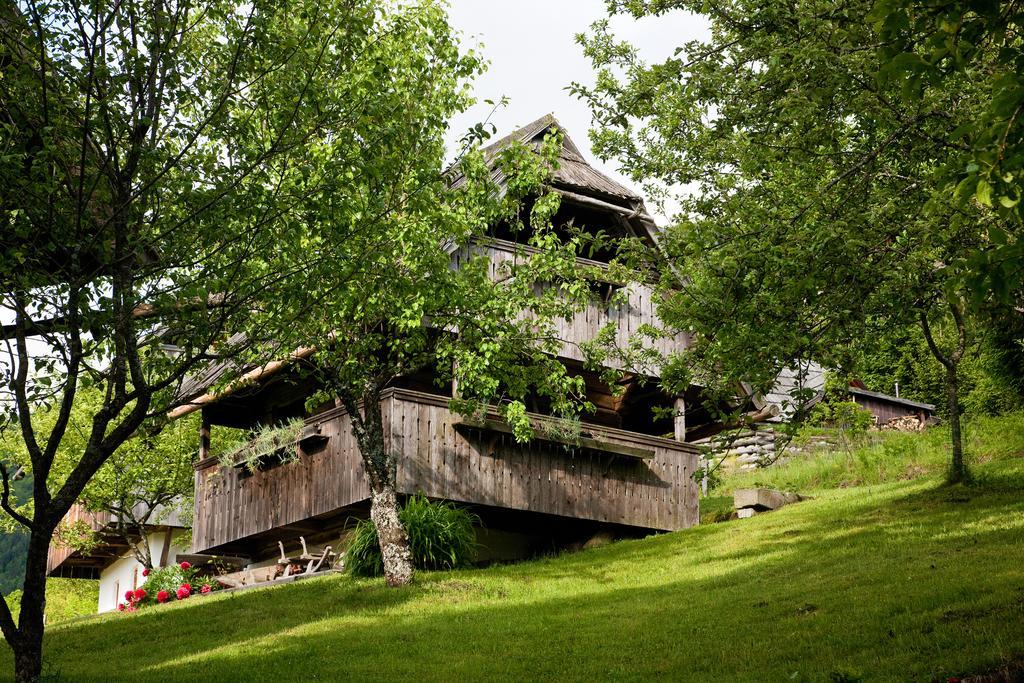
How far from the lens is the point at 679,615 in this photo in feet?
45.1

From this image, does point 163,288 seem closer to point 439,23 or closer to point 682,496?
point 439,23

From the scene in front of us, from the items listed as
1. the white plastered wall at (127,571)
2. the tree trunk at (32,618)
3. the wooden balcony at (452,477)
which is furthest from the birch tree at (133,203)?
the white plastered wall at (127,571)

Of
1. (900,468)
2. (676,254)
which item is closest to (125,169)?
(676,254)

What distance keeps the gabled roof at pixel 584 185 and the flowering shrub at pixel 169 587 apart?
9981mm

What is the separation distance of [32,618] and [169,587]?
523 inches

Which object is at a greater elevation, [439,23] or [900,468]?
[439,23]

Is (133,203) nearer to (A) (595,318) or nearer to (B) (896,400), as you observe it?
(A) (595,318)

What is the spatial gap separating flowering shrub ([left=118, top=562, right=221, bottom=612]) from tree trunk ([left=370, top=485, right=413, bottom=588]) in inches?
217

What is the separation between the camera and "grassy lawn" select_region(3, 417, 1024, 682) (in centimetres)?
1063

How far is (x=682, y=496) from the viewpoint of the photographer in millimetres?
23562

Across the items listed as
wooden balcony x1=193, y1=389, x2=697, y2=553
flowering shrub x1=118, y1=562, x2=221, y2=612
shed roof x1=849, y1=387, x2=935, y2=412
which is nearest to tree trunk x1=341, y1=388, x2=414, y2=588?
wooden balcony x1=193, y1=389, x2=697, y2=553

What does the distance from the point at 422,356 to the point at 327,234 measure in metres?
6.70

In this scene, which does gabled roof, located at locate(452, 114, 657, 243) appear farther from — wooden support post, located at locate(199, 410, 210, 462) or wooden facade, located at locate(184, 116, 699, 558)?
wooden support post, located at locate(199, 410, 210, 462)

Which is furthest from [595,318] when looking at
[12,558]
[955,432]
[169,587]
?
[12,558]
